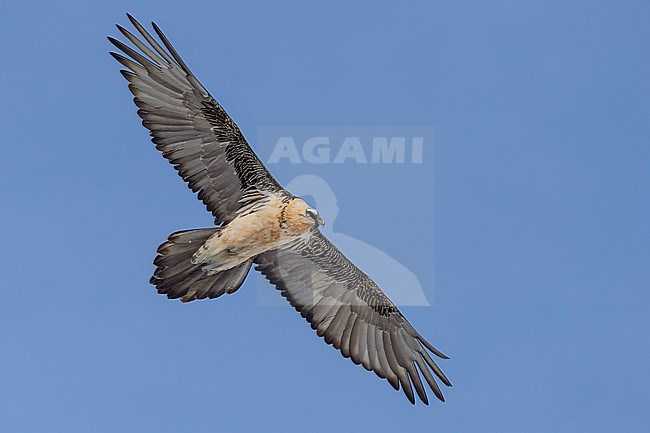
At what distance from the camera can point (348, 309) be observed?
664 inches

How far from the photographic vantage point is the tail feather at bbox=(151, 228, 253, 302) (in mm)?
14773

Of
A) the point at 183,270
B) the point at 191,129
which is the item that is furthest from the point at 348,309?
the point at 191,129

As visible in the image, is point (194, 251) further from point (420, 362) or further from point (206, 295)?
point (420, 362)

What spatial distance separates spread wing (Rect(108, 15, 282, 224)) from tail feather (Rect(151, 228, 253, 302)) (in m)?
0.86

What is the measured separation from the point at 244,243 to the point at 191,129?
1.84 m

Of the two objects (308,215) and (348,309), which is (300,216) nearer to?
(308,215)

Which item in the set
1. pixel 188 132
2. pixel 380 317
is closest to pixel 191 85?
pixel 188 132

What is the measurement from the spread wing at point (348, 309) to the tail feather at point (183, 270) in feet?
5.14

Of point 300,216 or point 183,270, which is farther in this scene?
point 300,216

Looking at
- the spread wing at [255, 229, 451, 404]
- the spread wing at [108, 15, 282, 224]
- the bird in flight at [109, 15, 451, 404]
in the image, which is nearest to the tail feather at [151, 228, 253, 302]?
the bird in flight at [109, 15, 451, 404]

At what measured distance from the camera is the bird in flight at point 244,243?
15094 millimetres

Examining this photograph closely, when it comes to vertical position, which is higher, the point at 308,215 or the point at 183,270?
the point at 308,215

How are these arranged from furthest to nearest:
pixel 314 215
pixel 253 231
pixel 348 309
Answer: pixel 348 309 < pixel 253 231 < pixel 314 215

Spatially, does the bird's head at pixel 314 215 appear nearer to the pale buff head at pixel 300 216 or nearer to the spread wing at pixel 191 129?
the pale buff head at pixel 300 216
